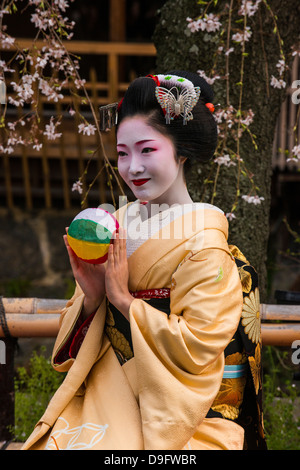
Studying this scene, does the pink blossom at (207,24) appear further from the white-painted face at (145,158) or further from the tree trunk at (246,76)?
the white-painted face at (145,158)

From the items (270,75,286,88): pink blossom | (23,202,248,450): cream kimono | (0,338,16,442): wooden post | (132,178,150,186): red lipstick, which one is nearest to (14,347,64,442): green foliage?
(0,338,16,442): wooden post

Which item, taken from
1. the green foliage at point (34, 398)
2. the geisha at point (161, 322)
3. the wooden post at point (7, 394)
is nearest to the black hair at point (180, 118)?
the geisha at point (161, 322)

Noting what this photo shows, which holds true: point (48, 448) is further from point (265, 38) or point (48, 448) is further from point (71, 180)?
point (71, 180)

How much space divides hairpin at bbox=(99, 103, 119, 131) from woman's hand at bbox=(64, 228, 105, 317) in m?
0.51

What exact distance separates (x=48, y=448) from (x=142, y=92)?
132 cm

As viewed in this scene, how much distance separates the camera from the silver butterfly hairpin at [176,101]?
2016 millimetres

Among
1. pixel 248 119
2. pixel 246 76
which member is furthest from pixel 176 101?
pixel 246 76

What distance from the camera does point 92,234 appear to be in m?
1.93

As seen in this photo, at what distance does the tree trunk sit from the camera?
3420 millimetres

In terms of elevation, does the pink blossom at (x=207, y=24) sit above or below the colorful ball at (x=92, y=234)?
above

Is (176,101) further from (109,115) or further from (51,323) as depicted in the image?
(51,323)

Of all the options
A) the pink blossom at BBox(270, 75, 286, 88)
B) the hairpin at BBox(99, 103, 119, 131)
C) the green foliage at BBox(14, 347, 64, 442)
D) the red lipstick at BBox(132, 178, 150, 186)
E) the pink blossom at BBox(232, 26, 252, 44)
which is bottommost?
the green foliage at BBox(14, 347, 64, 442)

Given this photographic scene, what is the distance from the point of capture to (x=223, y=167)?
137 inches

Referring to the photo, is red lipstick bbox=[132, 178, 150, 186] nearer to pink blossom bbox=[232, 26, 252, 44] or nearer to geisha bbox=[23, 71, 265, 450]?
geisha bbox=[23, 71, 265, 450]
